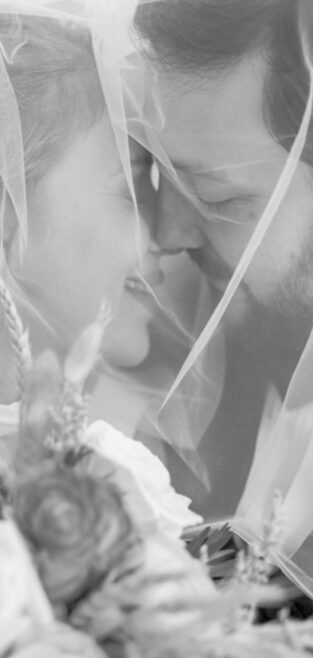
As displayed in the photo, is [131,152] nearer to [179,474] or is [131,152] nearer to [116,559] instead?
[179,474]

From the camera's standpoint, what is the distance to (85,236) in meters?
0.94

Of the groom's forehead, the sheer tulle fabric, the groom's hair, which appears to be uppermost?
the groom's hair

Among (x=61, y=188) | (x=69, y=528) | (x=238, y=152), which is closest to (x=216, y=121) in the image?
(x=238, y=152)

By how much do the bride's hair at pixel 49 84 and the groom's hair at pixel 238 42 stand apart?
66 millimetres

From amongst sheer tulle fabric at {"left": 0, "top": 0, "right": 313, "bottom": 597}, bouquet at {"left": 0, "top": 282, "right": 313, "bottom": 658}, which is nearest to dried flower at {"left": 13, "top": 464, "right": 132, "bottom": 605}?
bouquet at {"left": 0, "top": 282, "right": 313, "bottom": 658}

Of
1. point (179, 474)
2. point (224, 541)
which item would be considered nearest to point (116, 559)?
point (224, 541)

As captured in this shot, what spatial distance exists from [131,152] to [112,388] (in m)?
0.24

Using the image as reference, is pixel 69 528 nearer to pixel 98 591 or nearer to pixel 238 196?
pixel 98 591

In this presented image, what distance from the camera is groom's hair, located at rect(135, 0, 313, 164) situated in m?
0.89

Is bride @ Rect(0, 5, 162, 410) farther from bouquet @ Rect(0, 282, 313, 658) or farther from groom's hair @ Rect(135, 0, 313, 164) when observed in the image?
bouquet @ Rect(0, 282, 313, 658)

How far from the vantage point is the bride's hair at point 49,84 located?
92 cm

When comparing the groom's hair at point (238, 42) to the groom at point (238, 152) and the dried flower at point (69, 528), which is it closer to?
the groom at point (238, 152)

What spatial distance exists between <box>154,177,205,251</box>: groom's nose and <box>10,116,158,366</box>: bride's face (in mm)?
13

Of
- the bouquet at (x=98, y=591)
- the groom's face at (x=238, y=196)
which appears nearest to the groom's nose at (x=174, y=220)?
the groom's face at (x=238, y=196)
